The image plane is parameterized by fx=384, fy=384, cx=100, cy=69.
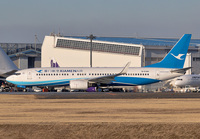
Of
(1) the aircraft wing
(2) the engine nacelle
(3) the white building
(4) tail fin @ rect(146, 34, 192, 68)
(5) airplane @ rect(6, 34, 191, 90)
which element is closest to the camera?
(2) the engine nacelle

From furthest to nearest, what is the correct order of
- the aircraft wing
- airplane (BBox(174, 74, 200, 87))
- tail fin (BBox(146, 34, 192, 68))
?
airplane (BBox(174, 74, 200, 87)), tail fin (BBox(146, 34, 192, 68)), the aircraft wing

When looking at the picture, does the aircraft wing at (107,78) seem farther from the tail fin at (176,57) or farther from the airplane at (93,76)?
the tail fin at (176,57)

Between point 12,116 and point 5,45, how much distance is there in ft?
336

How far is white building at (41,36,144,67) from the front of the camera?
98562mm

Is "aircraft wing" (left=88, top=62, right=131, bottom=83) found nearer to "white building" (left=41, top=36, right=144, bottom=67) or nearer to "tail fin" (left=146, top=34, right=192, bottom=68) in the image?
"tail fin" (left=146, top=34, right=192, bottom=68)

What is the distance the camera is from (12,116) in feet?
74.5

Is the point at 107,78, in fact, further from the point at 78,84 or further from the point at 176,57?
the point at 176,57

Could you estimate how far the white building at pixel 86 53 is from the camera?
98562mm

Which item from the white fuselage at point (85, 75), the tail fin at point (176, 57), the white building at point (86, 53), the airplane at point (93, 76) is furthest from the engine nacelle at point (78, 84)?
the white building at point (86, 53)

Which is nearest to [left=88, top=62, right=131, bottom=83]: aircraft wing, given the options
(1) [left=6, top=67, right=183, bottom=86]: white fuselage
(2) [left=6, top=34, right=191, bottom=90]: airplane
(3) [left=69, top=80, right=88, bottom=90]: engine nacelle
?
(2) [left=6, top=34, right=191, bottom=90]: airplane

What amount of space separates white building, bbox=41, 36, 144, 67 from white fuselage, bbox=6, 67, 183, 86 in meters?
40.8

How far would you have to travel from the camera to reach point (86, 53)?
330ft

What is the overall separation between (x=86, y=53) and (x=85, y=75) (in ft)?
146

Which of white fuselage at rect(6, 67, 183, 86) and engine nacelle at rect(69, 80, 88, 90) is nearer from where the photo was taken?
engine nacelle at rect(69, 80, 88, 90)
